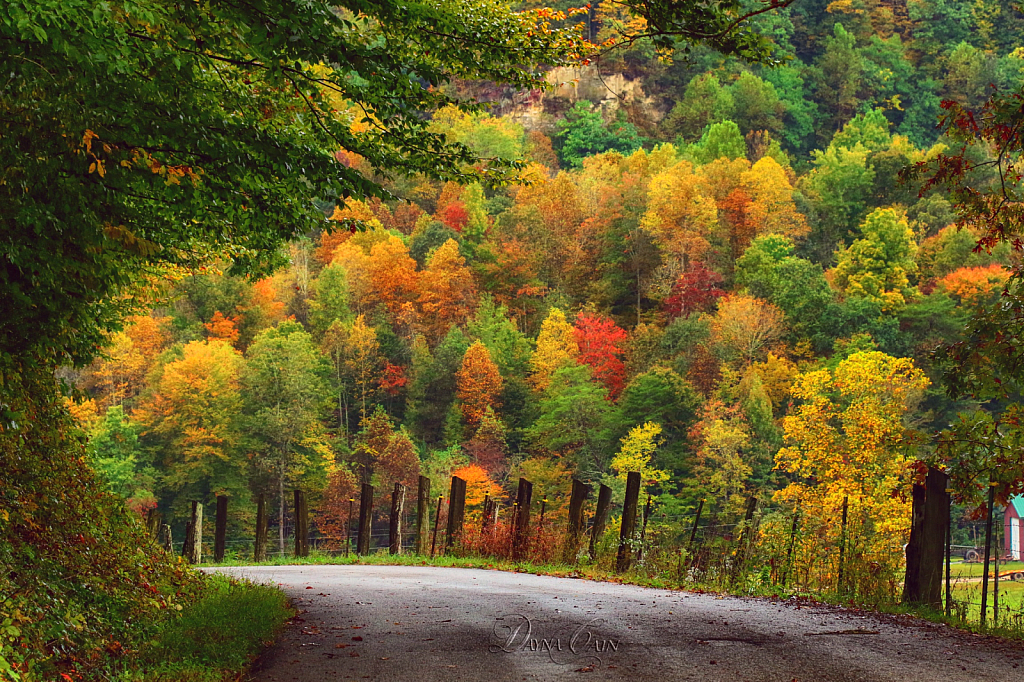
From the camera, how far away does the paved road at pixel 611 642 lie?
21.0ft

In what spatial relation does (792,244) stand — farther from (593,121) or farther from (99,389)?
(99,389)

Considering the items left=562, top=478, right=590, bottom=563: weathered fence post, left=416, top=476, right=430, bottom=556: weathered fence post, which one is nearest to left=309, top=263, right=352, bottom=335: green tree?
left=416, top=476, right=430, bottom=556: weathered fence post

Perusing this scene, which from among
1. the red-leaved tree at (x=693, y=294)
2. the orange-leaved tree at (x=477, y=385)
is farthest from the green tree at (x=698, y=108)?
the orange-leaved tree at (x=477, y=385)

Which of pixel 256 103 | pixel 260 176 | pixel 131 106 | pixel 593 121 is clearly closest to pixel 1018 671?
pixel 260 176

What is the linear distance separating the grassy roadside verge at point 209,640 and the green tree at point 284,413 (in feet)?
179

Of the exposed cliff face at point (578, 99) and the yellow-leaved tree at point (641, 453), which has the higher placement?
the exposed cliff face at point (578, 99)

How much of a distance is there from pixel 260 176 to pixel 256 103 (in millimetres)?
2312

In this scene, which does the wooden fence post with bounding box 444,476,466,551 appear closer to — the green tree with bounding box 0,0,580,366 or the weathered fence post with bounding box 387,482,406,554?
the weathered fence post with bounding box 387,482,406,554

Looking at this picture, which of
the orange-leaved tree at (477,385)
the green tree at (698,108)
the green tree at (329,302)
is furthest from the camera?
the green tree at (698,108)

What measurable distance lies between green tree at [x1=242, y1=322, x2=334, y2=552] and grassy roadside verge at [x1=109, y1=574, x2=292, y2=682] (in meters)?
54.4

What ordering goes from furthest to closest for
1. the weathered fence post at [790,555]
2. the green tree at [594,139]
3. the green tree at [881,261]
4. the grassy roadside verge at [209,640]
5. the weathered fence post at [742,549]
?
the green tree at [594,139] < the green tree at [881,261] < the weathered fence post at [742,549] < the weathered fence post at [790,555] < the grassy roadside verge at [209,640]

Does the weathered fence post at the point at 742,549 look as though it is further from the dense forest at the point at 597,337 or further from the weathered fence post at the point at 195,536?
the dense forest at the point at 597,337

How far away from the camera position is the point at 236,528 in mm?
58656

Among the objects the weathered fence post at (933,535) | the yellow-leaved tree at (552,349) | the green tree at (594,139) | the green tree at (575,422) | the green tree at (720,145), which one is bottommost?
the weathered fence post at (933,535)
